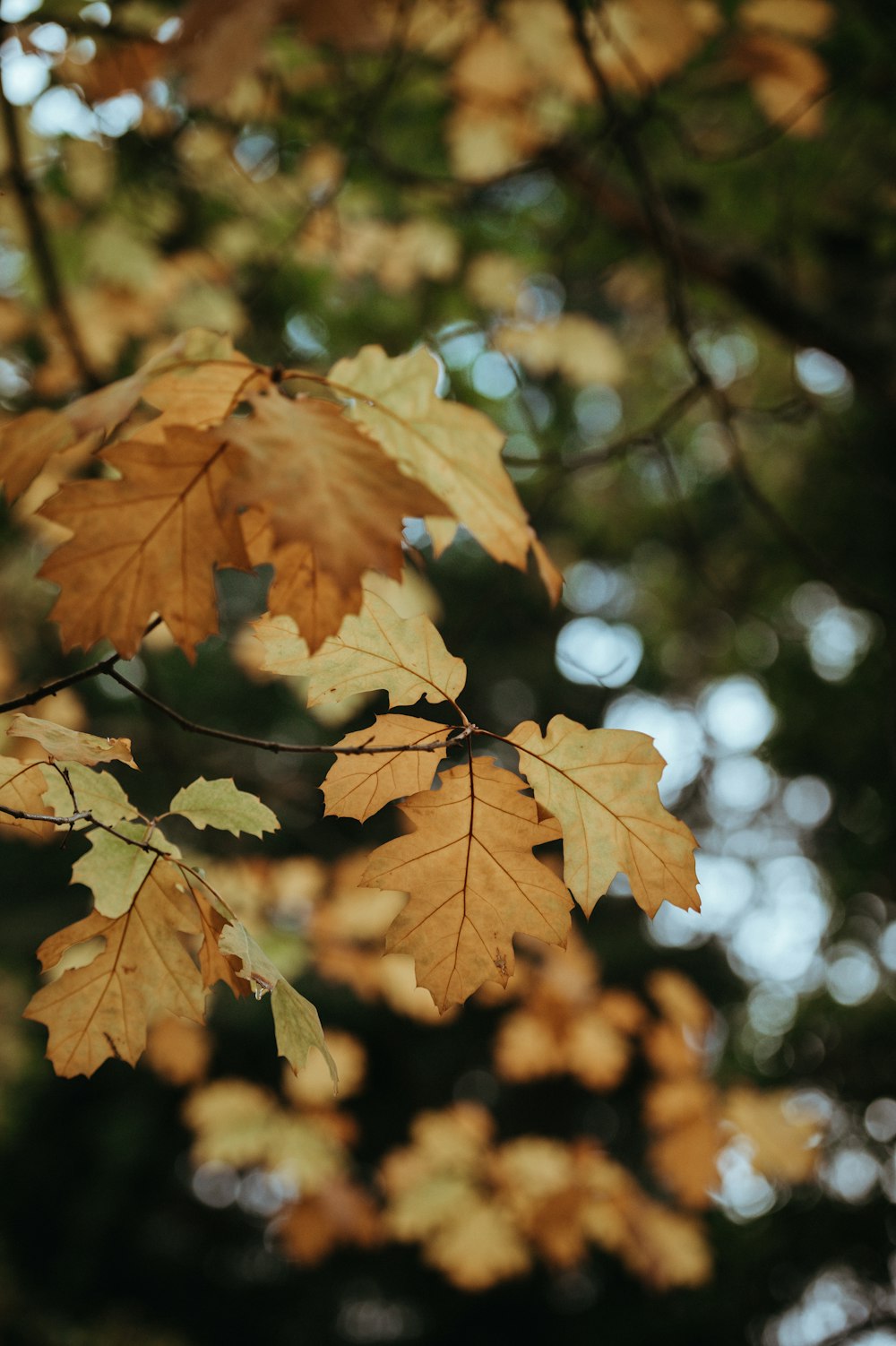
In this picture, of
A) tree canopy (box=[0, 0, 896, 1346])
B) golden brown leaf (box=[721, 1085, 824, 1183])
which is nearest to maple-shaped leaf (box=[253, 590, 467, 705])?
tree canopy (box=[0, 0, 896, 1346])

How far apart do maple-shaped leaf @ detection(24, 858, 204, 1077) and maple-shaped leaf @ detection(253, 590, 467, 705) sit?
0.80ft

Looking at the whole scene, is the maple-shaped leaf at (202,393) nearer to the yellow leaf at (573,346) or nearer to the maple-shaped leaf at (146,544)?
the maple-shaped leaf at (146,544)

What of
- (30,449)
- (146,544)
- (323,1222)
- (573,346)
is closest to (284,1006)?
(146,544)

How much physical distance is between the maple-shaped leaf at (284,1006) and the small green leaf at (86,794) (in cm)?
16

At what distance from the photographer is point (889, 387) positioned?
246cm

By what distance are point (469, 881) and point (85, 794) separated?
1.23ft

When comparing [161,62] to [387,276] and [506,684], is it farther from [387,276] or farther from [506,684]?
[506,684]

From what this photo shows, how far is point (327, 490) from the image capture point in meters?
0.66

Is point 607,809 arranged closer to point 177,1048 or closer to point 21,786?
point 21,786

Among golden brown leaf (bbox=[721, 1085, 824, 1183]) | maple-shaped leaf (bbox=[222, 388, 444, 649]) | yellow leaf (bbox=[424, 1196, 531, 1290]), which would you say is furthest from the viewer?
yellow leaf (bbox=[424, 1196, 531, 1290])

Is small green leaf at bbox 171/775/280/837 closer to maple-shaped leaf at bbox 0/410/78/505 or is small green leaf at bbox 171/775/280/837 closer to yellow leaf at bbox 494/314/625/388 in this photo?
maple-shaped leaf at bbox 0/410/78/505

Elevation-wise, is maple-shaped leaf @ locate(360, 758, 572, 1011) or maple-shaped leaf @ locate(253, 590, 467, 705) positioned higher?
maple-shaped leaf @ locate(253, 590, 467, 705)

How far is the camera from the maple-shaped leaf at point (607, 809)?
864mm

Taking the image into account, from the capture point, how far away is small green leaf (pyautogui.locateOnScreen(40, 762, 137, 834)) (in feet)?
2.71
